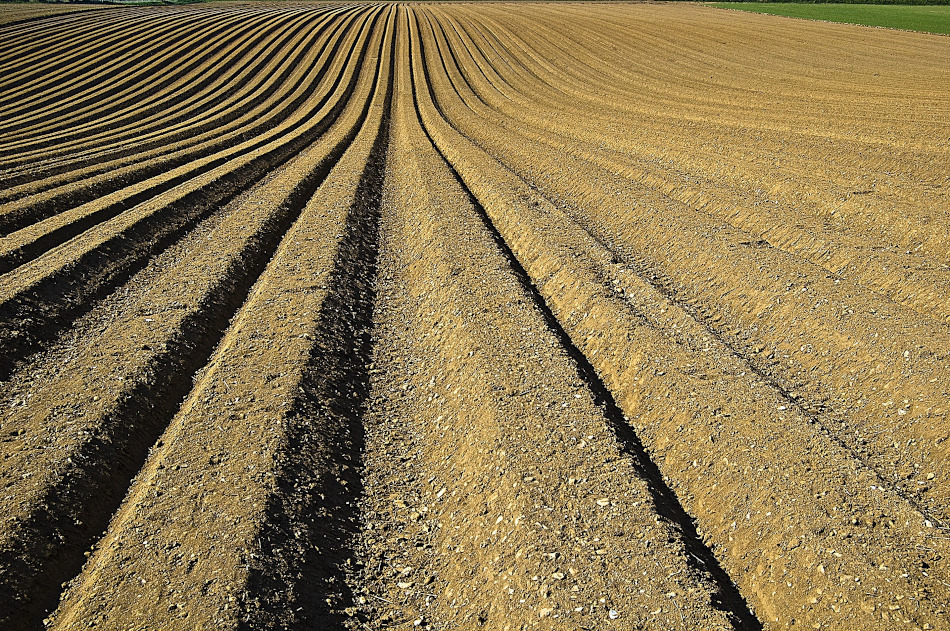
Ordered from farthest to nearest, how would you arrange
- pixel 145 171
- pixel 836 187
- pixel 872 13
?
1. pixel 872 13
2. pixel 145 171
3. pixel 836 187

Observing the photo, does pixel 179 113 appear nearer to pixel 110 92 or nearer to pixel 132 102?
pixel 132 102

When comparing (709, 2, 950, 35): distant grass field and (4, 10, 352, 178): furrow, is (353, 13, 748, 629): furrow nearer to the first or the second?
(4, 10, 352, 178): furrow

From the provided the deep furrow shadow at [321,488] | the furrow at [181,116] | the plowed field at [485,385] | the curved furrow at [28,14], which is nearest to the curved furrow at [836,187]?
the plowed field at [485,385]

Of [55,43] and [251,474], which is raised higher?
[55,43]

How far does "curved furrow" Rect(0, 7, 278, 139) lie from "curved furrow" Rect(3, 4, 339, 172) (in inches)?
25.6

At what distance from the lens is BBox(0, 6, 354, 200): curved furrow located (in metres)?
11.8

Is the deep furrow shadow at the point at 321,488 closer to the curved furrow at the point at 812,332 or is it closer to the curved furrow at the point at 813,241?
the curved furrow at the point at 812,332

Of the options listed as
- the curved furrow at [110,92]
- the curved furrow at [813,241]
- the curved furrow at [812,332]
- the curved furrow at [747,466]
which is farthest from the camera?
the curved furrow at [110,92]

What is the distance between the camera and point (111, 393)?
19.0 ft

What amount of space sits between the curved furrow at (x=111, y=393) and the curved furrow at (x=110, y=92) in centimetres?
1141

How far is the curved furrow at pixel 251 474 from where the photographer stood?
388 cm

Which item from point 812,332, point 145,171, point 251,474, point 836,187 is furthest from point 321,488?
point 145,171

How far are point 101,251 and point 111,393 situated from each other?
398 centimetres

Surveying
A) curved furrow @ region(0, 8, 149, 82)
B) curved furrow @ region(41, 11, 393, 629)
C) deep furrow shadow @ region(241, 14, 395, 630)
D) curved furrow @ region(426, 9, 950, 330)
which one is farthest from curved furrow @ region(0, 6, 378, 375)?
curved furrow @ region(0, 8, 149, 82)
